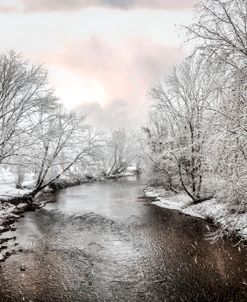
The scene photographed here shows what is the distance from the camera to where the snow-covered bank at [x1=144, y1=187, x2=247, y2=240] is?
16.2m

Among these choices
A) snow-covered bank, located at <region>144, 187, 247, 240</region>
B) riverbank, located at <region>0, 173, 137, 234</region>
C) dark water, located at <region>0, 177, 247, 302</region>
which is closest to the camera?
dark water, located at <region>0, 177, 247, 302</region>

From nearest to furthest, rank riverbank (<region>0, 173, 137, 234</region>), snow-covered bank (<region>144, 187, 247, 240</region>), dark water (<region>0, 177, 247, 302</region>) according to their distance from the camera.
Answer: dark water (<region>0, 177, 247, 302</region>) → snow-covered bank (<region>144, 187, 247, 240</region>) → riverbank (<region>0, 173, 137, 234</region>)

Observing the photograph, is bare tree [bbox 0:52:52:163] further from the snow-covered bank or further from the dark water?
the snow-covered bank

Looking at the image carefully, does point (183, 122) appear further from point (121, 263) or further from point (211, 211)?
point (121, 263)

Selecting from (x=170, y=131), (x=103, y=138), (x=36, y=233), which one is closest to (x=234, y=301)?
(x=36, y=233)

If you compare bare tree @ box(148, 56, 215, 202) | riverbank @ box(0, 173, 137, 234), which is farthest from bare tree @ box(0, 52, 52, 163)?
bare tree @ box(148, 56, 215, 202)

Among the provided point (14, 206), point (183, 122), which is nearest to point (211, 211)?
point (183, 122)

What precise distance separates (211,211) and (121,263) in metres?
9.10

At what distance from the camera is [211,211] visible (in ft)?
66.5

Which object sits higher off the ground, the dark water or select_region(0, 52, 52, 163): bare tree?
select_region(0, 52, 52, 163): bare tree

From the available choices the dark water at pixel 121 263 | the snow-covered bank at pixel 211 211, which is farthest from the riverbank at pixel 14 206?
the snow-covered bank at pixel 211 211

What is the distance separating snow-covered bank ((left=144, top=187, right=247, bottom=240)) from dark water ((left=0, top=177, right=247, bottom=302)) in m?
0.90

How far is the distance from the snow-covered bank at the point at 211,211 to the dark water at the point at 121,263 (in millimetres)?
897

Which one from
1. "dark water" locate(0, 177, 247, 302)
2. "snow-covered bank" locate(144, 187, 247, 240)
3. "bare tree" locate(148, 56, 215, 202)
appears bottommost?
"dark water" locate(0, 177, 247, 302)
